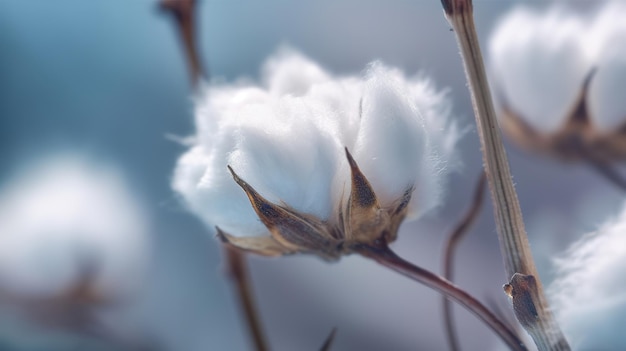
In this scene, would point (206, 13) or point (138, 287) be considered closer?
point (138, 287)

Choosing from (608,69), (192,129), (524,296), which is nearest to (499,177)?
(524,296)

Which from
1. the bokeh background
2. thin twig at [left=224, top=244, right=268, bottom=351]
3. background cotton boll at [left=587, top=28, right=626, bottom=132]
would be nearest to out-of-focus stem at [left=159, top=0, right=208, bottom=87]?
thin twig at [left=224, top=244, right=268, bottom=351]

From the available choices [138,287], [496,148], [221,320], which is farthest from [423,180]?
[221,320]

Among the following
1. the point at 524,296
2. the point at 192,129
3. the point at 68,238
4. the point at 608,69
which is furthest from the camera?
the point at 192,129

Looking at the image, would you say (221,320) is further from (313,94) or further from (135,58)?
(313,94)

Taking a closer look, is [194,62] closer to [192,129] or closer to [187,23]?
[187,23]
